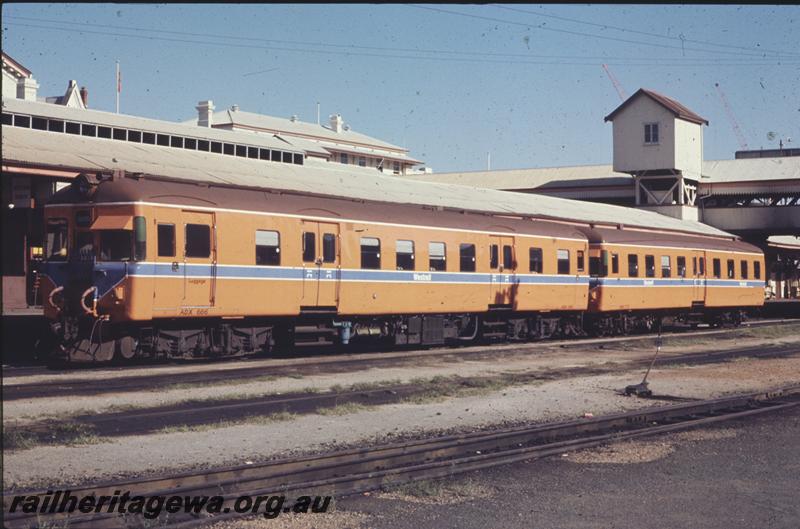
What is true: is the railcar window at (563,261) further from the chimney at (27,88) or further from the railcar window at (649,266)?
the chimney at (27,88)

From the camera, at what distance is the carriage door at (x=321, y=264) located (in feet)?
74.3

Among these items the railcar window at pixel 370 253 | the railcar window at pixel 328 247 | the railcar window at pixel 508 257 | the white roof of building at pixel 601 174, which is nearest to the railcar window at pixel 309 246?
the railcar window at pixel 328 247

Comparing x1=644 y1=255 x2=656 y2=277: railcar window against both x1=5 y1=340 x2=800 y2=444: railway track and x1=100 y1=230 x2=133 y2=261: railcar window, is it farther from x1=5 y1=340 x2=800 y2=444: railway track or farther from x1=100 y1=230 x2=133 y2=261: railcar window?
x1=100 y1=230 x2=133 y2=261: railcar window

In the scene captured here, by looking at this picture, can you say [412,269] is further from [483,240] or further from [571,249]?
[571,249]

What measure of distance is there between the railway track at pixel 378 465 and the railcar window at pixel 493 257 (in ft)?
43.9

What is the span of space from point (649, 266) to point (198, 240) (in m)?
20.9

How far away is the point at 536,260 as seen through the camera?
30.0 metres

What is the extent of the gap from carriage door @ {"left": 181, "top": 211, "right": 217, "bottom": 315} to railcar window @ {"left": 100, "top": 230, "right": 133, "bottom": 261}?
131cm

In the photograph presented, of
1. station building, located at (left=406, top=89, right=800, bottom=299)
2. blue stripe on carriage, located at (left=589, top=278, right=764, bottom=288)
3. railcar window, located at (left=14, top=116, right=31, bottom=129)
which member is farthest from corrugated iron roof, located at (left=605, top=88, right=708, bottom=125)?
railcar window, located at (left=14, top=116, right=31, bottom=129)

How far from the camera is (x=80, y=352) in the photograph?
63.4 feet

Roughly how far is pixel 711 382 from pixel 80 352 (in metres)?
13.7

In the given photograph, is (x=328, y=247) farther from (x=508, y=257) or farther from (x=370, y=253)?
(x=508, y=257)

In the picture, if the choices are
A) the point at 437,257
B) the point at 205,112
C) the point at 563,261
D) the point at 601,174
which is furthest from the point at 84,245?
the point at 601,174

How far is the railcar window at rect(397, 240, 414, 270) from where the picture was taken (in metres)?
25.1
